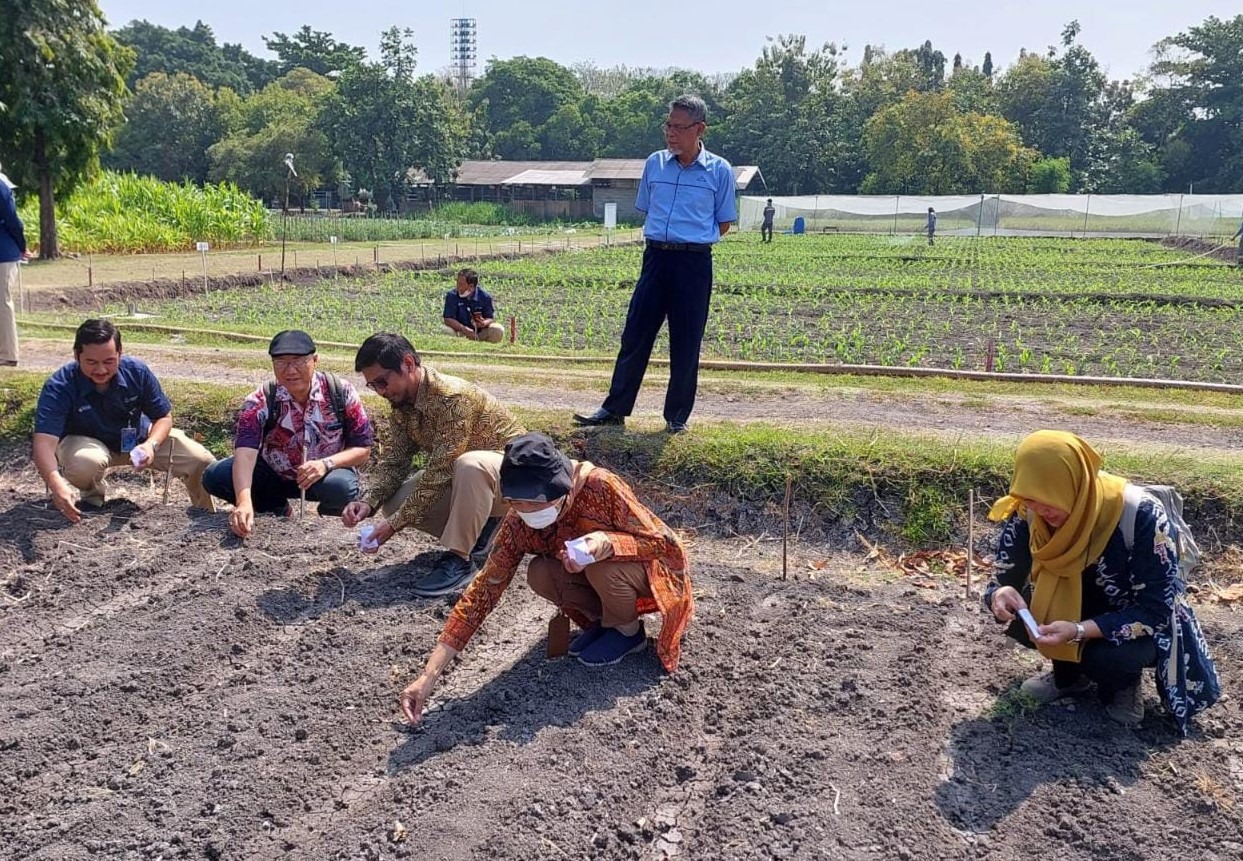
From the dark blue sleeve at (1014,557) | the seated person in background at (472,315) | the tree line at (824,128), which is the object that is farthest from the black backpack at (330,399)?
the tree line at (824,128)

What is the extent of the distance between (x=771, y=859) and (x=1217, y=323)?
529 inches

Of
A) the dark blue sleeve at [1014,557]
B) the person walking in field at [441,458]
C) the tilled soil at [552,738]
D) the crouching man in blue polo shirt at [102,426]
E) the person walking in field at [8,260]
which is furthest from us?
the person walking in field at [8,260]

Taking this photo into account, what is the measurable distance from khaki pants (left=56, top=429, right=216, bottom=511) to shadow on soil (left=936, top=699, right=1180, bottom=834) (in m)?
4.23

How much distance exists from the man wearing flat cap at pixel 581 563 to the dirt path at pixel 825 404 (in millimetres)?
2757

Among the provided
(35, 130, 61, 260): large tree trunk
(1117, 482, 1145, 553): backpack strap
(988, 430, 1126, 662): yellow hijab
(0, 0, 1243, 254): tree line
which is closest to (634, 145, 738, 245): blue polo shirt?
(988, 430, 1126, 662): yellow hijab

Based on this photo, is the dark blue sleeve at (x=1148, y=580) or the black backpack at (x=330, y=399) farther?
the black backpack at (x=330, y=399)

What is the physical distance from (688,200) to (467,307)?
206 inches

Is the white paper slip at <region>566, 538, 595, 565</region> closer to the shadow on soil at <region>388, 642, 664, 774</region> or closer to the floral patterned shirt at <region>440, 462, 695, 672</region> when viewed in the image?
the floral patterned shirt at <region>440, 462, 695, 672</region>

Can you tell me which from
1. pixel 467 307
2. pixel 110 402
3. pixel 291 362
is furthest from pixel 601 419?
Answer: pixel 467 307

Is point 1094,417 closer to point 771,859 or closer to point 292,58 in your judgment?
point 771,859

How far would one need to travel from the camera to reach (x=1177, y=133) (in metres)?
49.2

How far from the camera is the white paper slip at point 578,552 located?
10.8ft

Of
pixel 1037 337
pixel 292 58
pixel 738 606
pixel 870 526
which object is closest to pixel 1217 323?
pixel 1037 337

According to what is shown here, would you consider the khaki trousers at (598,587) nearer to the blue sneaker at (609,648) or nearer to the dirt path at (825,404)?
the blue sneaker at (609,648)
